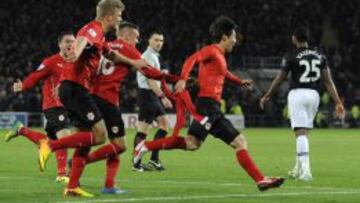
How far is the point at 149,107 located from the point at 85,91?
5881 mm

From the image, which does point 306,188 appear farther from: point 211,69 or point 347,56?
point 347,56

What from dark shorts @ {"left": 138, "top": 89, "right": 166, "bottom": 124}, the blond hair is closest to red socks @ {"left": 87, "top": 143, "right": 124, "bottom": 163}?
the blond hair

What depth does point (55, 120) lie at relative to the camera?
13.8 metres

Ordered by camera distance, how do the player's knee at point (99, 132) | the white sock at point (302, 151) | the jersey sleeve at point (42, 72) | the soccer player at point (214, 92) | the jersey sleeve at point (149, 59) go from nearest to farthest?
the player's knee at point (99, 132) → the soccer player at point (214, 92) → the jersey sleeve at point (42, 72) → the white sock at point (302, 151) → the jersey sleeve at point (149, 59)

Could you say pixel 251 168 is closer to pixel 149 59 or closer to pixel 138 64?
pixel 138 64

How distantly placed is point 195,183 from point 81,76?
9.47 ft

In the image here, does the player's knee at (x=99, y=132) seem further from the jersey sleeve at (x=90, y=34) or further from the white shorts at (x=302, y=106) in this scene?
the white shorts at (x=302, y=106)

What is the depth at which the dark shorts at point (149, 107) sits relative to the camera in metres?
16.5

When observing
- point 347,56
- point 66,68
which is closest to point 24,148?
point 66,68

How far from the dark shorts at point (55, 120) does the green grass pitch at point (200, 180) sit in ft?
2.32

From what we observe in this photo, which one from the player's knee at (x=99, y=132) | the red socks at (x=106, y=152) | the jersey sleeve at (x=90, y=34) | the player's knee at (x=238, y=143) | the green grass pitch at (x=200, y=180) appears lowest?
the green grass pitch at (x=200, y=180)

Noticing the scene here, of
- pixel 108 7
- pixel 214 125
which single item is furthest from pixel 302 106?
pixel 108 7


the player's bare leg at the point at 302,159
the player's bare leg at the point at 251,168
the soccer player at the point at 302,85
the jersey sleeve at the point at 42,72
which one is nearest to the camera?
the player's bare leg at the point at 251,168

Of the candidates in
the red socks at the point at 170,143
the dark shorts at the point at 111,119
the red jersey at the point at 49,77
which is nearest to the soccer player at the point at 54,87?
the red jersey at the point at 49,77
